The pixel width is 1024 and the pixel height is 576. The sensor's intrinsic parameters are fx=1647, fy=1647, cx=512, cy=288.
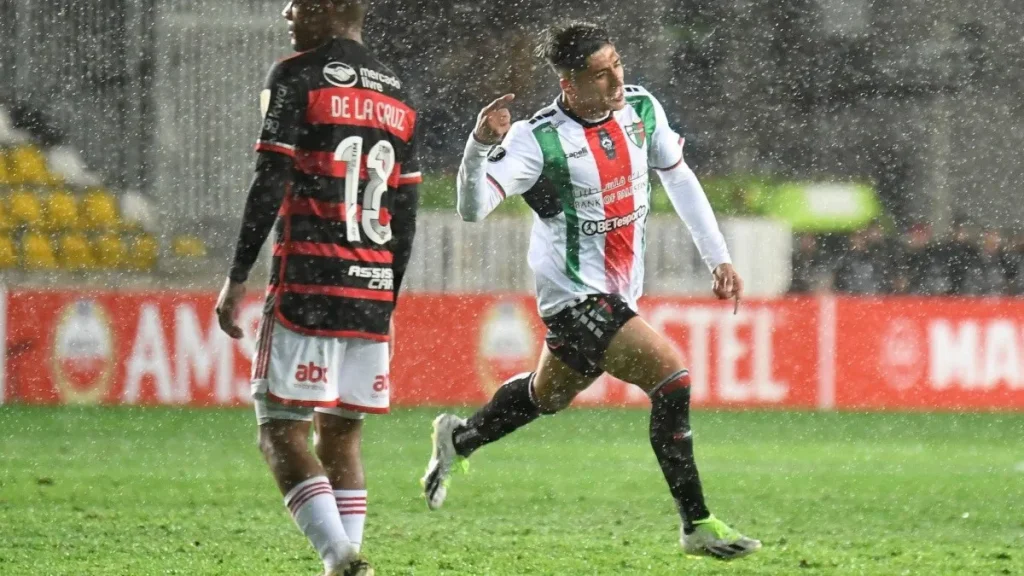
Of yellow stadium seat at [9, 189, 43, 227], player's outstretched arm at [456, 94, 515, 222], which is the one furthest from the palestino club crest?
player's outstretched arm at [456, 94, 515, 222]

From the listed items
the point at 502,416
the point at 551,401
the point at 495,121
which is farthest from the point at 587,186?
the point at 502,416

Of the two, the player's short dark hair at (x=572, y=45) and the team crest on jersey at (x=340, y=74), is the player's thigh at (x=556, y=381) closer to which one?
the player's short dark hair at (x=572, y=45)

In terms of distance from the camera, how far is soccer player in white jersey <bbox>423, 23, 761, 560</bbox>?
5309mm

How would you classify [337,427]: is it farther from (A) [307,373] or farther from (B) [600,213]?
(B) [600,213]

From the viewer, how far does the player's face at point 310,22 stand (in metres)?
4.23

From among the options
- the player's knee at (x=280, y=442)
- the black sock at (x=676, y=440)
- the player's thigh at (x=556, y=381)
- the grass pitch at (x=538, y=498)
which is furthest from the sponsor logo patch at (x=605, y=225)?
the player's knee at (x=280, y=442)

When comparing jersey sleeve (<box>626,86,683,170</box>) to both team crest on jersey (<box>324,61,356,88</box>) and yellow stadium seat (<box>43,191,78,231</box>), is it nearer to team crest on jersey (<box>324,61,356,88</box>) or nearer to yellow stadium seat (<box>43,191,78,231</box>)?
team crest on jersey (<box>324,61,356,88</box>)

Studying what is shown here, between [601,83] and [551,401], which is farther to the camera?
[551,401]

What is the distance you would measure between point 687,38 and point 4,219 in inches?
304

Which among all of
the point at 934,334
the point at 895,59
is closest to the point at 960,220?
the point at 895,59

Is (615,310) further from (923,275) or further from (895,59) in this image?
(895,59)

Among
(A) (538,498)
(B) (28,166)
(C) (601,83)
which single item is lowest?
(A) (538,498)

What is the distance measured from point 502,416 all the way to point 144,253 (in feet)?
28.7

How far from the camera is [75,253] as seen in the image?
1468 cm
